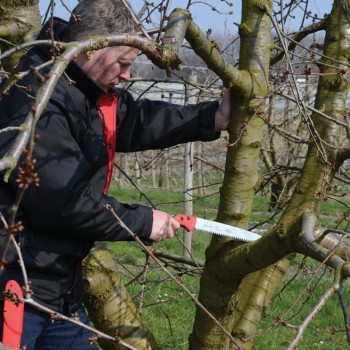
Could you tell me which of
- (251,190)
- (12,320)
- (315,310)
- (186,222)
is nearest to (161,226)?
(186,222)

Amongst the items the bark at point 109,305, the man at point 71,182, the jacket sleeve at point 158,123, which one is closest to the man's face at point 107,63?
the man at point 71,182

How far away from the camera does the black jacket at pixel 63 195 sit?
245 centimetres

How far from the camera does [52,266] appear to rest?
265 centimetres

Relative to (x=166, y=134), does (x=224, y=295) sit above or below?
below

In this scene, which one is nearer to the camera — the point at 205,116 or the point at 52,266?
the point at 52,266

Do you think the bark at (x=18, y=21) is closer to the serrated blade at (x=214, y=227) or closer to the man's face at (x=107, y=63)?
the man's face at (x=107, y=63)

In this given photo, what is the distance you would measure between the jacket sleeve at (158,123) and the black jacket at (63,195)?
30 cm

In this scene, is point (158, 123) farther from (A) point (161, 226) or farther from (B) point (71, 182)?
(B) point (71, 182)

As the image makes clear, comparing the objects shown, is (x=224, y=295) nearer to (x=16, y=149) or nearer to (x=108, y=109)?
(x=108, y=109)

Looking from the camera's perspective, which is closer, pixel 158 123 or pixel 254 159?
pixel 254 159

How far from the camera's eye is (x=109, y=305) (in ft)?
10.4

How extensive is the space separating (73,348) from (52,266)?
0.44 metres

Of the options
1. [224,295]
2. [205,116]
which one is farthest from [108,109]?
[224,295]

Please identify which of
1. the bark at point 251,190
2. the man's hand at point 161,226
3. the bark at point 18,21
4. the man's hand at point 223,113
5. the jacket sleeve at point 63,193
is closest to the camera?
the jacket sleeve at point 63,193
